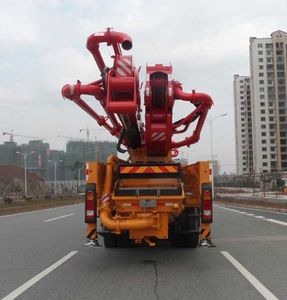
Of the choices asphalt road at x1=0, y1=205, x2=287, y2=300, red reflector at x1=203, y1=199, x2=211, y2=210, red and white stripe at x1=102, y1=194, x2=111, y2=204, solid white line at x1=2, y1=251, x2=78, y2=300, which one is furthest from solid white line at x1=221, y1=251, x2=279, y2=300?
solid white line at x1=2, y1=251, x2=78, y2=300

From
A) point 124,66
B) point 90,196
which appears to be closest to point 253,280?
point 90,196

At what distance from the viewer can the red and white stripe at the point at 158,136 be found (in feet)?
34.7

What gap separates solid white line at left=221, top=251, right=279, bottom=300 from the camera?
23.7 ft

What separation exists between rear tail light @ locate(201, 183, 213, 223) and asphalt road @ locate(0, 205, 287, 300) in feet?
2.99

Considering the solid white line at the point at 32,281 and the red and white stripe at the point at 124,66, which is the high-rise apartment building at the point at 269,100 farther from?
the red and white stripe at the point at 124,66

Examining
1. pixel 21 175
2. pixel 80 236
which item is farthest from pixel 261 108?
pixel 80 236

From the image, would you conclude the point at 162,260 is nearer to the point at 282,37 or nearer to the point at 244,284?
the point at 244,284

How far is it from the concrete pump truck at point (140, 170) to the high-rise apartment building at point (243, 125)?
431ft

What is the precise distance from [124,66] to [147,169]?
2315 millimetres

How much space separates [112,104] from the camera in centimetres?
883

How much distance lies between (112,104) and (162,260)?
12.1 feet

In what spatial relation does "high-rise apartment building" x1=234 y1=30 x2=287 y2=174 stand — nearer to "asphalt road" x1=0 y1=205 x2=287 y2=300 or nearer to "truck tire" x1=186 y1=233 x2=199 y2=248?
"asphalt road" x1=0 y1=205 x2=287 y2=300

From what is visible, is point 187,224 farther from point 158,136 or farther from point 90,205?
point 90,205

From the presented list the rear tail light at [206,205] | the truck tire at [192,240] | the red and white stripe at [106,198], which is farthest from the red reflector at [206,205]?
the red and white stripe at [106,198]
